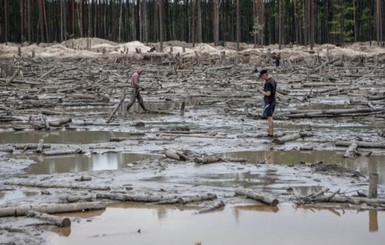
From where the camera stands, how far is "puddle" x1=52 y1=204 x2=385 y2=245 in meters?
6.52

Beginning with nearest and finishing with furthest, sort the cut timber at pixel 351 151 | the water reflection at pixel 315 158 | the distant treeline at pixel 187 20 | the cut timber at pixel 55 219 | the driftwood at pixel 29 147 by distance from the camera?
1. the cut timber at pixel 55 219
2. the water reflection at pixel 315 158
3. the cut timber at pixel 351 151
4. the driftwood at pixel 29 147
5. the distant treeline at pixel 187 20

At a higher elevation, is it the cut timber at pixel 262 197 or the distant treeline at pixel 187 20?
the distant treeline at pixel 187 20

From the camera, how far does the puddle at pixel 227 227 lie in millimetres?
6523

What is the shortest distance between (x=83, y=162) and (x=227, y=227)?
4.79m

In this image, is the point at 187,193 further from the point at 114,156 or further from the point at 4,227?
the point at 114,156

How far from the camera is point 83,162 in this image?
36.4ft

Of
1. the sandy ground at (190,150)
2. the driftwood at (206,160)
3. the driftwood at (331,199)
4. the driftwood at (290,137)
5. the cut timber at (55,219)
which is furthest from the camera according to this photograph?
the driftwood at (290,137)

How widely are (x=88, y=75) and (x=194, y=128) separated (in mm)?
16763

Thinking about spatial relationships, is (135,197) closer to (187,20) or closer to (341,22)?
(341,22)

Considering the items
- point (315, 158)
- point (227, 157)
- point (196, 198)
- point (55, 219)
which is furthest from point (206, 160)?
point (55, 219)

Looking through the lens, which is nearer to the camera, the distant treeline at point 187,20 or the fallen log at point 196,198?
the fallen log at point 196,198

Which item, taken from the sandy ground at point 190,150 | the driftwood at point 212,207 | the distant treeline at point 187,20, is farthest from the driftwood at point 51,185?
the distant treeline at point 187,20

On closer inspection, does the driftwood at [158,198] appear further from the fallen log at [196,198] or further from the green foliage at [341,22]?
the green foliage at [341,22]

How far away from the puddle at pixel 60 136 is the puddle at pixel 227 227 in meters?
6.32
